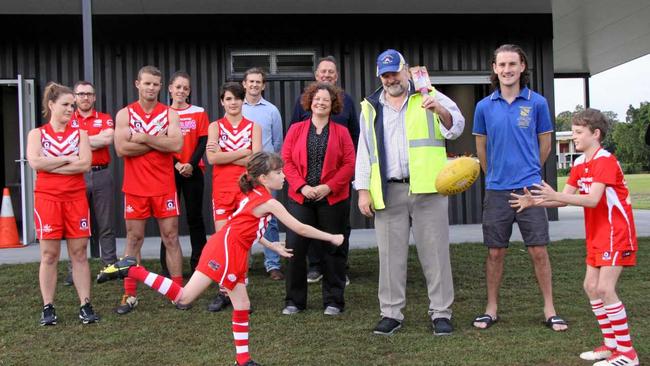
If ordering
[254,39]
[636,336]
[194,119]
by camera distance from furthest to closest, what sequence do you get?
1. [254,39]
2. [194,119]
3. [636,336]

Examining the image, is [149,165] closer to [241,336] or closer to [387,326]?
[241,336]

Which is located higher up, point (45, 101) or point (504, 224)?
point (45, 101)

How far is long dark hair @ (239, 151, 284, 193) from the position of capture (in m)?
3.98

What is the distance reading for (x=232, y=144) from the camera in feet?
17.9

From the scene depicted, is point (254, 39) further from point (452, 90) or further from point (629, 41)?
point (629, 41)

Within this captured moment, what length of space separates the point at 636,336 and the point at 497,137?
158cm

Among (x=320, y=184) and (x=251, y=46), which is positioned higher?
(x=251, y=46)

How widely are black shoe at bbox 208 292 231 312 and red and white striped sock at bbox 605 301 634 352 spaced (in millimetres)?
2885

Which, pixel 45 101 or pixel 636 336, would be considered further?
pixel 45 101

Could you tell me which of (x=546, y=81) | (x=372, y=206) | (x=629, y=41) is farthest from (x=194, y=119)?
(x=629, y=41)

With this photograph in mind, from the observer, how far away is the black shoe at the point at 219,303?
5.22 meters

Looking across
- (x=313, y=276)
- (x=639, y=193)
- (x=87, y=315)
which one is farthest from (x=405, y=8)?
(x=639, y=193)

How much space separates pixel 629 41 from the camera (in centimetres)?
1398

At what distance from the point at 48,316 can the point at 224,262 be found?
1809 millimetres
